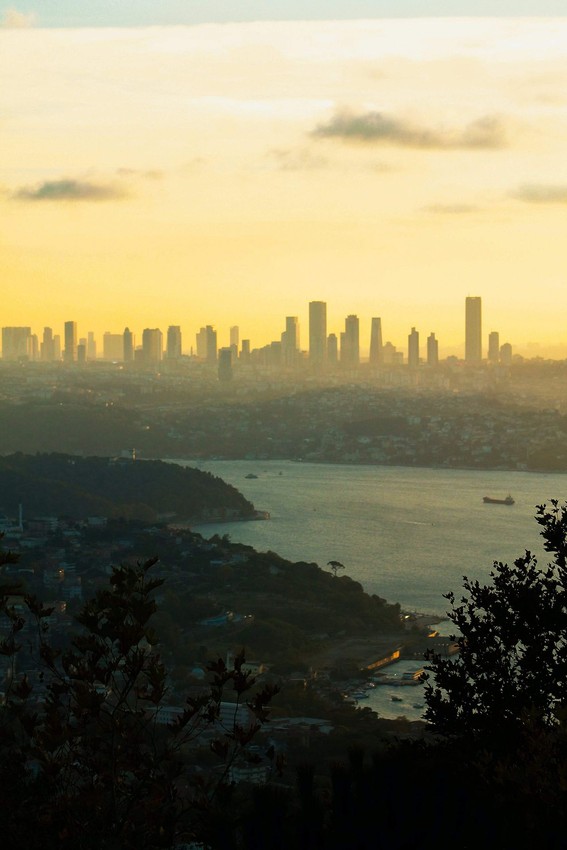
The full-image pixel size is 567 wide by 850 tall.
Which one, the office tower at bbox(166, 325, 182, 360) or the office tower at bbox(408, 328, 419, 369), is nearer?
the office tower at bbox(408, 328, 419, 369)

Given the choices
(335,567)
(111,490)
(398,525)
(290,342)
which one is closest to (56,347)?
(290,342)

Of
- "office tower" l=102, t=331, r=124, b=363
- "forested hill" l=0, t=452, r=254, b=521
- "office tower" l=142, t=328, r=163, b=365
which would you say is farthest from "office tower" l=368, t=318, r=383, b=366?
"forested hill" l=0, t=452, r=254, b=521

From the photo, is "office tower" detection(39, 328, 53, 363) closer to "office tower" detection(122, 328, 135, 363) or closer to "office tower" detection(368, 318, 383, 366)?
"office tower" detection(122, 328, 135, 363)

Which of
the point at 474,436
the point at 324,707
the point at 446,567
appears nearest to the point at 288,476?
the point at 474,436

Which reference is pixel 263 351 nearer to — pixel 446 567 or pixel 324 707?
pixel 446 567

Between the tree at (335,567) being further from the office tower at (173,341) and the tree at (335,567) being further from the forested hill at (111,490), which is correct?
the office tower at (173,341)

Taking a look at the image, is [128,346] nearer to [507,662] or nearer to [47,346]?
[47,346]
